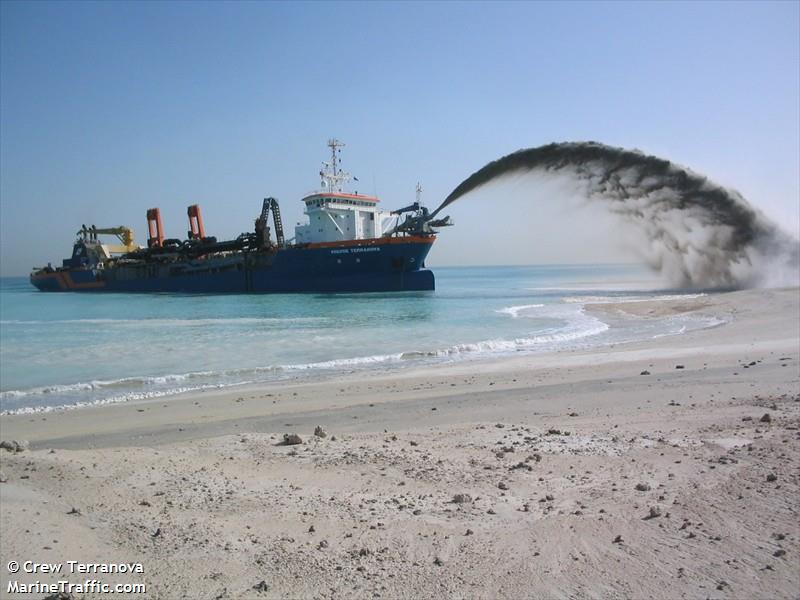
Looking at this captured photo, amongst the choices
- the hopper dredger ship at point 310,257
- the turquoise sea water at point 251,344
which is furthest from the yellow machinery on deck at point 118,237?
the turquoise sea water at point 251,344

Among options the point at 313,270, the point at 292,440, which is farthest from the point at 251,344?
the point at 313,270

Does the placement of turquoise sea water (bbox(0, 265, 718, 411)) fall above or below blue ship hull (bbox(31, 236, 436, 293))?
below

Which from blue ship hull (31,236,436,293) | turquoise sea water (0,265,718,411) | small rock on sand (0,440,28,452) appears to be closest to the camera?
small rock on sand (0,440,28,452)

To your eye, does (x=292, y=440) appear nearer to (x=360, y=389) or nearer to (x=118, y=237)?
(x=360, y=389)

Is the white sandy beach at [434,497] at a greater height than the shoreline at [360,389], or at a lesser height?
greater

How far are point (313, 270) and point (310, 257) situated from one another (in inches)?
39.6

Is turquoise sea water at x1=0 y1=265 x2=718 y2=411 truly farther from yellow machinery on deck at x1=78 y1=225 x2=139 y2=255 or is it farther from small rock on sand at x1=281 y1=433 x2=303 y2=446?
yellow machinery on deck at x1=78 y1=225 x2=139 y2=255

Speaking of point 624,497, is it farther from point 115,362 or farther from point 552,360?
point 115,362

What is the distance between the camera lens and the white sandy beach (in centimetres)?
303

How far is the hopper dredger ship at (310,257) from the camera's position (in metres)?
41.9

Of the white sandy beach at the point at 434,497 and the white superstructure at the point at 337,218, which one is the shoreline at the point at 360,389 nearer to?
the white sandy beach at the point at 434,497

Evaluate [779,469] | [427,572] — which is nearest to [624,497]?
[779,469]

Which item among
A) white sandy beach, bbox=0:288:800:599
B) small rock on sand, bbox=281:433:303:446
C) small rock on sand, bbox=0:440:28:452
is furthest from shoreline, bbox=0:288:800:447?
small rock on sand, bbox=281:433:303:446

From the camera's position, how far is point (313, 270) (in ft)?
141
